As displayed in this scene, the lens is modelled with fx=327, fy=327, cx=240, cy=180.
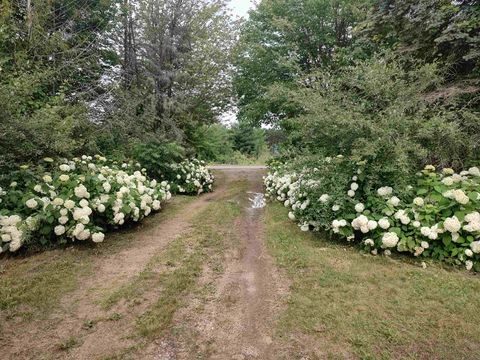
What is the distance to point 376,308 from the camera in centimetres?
296

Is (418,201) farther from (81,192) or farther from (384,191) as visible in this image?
(81,192)

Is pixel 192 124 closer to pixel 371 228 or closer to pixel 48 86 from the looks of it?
pixel 48 86

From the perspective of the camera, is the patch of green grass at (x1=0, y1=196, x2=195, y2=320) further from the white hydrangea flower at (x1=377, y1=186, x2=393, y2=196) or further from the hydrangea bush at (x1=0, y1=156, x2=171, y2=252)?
the white hydrangea flower at (x1=377, y1=186, x2=393, y2=196)

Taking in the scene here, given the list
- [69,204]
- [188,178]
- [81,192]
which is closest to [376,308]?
[69,204]

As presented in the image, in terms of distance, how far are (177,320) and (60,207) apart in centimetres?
225

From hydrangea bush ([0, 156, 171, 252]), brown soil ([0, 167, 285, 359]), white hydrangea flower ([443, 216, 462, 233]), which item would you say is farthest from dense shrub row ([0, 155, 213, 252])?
white hydrangea flower ([443, 216, 462, 233])

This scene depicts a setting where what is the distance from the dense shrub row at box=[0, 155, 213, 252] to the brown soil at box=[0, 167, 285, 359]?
23.3 inches

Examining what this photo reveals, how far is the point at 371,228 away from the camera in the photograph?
3.95 metres

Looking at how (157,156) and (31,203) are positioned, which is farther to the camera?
(157,156)

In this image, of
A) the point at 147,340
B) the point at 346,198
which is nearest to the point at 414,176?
the point at 346,198

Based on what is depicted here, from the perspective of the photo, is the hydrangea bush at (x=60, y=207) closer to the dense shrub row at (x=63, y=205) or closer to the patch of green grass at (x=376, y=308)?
the dense shrub row at (x=63, y=205)

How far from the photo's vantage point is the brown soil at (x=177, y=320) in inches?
94.9

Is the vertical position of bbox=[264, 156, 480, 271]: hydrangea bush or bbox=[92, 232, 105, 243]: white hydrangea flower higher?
bbox=[264, 156, 480, 271]: hydrangea bush

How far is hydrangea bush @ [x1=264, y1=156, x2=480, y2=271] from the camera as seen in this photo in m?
3.71
